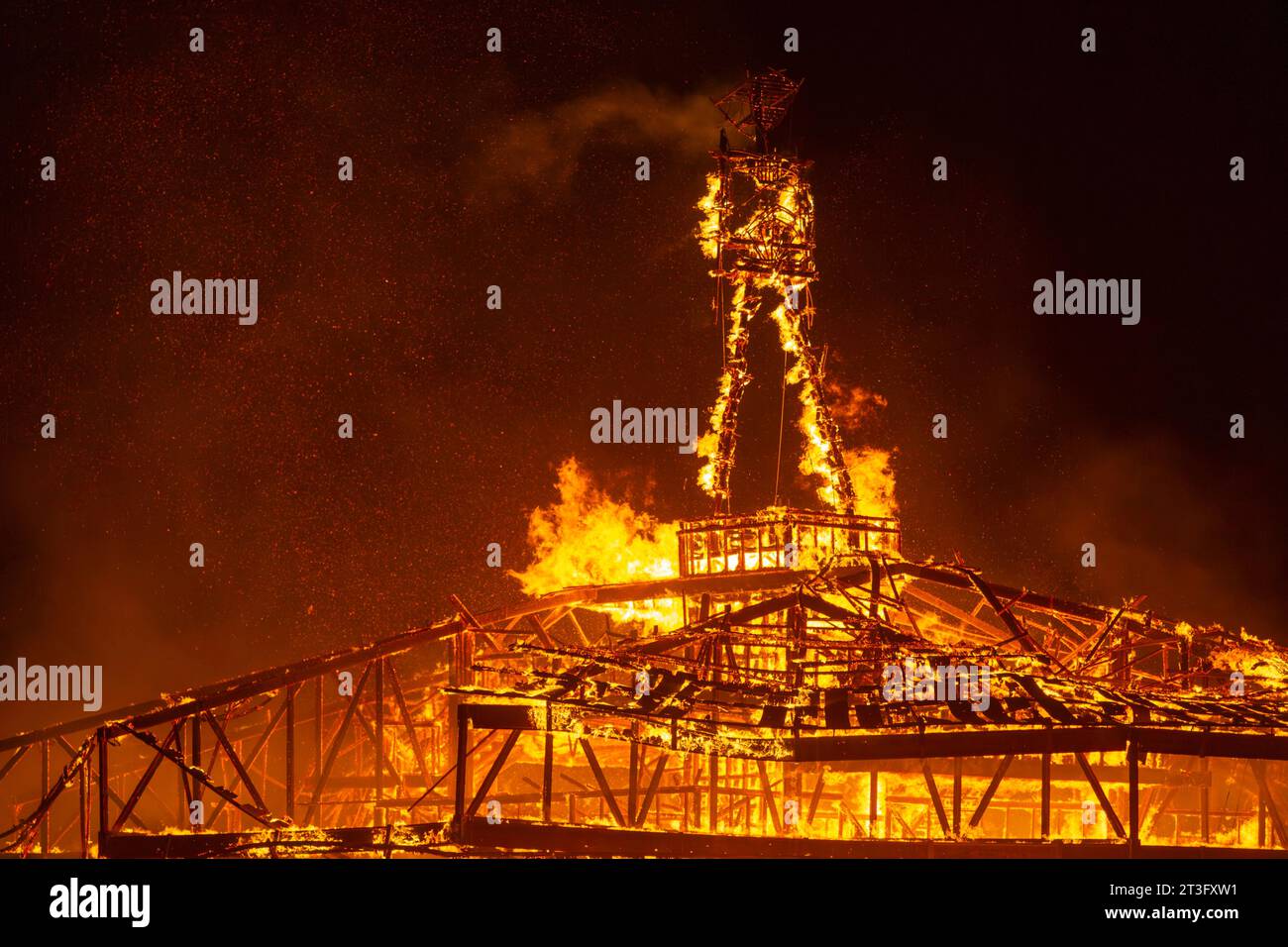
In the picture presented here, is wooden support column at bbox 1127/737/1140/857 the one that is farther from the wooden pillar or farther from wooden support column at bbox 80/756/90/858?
wooden support column at bbox 80/756/90/858

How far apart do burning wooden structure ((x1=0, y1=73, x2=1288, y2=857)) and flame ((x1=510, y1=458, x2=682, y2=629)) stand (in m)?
1.28

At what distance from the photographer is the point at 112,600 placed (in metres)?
51.5

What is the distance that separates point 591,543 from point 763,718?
74.3ft

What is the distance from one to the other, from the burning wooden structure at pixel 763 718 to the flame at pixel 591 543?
1277 millimetres

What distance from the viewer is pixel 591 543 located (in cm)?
4422

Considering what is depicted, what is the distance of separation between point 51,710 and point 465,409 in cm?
1619

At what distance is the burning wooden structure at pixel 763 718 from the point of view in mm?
21688

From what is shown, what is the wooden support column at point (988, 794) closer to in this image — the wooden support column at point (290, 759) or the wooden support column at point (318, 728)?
the wooden support column at point (290, 759)

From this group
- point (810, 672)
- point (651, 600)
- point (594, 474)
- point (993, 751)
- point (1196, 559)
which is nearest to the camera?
point (993, 751)

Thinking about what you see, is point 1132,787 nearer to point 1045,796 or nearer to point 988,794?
point 1045,796

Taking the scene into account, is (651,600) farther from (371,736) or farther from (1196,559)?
(1196,559)

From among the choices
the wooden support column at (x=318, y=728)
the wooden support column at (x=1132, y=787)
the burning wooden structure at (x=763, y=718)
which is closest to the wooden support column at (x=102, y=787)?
the burning wooden structure at (x=763, y=718)

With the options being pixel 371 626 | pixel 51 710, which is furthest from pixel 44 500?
pixel 371 626

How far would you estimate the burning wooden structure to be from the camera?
21.7m
